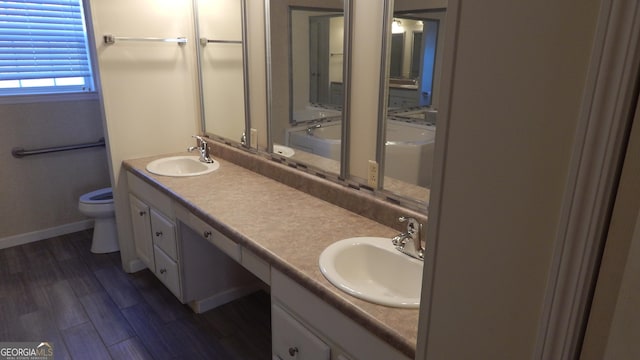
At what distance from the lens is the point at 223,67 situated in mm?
2672

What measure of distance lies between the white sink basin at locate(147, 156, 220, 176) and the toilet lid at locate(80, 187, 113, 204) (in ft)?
2.29

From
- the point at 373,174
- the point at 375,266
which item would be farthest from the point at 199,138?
the point at 375,266

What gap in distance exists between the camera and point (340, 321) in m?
1.22

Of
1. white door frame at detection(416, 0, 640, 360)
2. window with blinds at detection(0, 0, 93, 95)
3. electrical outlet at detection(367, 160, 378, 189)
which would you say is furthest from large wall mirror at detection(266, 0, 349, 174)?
window with blinds at detection(0, 0, 93, 95)

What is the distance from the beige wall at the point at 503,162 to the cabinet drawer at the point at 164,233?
1.86 m

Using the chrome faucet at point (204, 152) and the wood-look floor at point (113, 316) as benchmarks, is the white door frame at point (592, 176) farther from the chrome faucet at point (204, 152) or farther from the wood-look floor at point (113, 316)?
the chrome faucet at point (204, 152)

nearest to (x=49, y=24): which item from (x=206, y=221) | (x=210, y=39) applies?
(x=210, y=39)

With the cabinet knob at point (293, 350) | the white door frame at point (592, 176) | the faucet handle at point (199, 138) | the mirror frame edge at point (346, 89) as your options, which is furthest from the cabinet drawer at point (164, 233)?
the white door frame at point (592, 176)

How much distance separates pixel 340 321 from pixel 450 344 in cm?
50

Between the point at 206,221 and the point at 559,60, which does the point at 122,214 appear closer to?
the point at 206,221

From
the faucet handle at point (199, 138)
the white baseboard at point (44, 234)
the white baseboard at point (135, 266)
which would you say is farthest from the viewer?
the white baseboard at point (44, 234)

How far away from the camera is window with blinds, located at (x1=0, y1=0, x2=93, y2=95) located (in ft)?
10.2

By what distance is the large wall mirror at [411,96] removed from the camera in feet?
4.96

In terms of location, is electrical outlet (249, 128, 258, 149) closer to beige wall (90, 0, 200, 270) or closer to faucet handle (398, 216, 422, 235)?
beige wall (90, 0, 200, 270)
